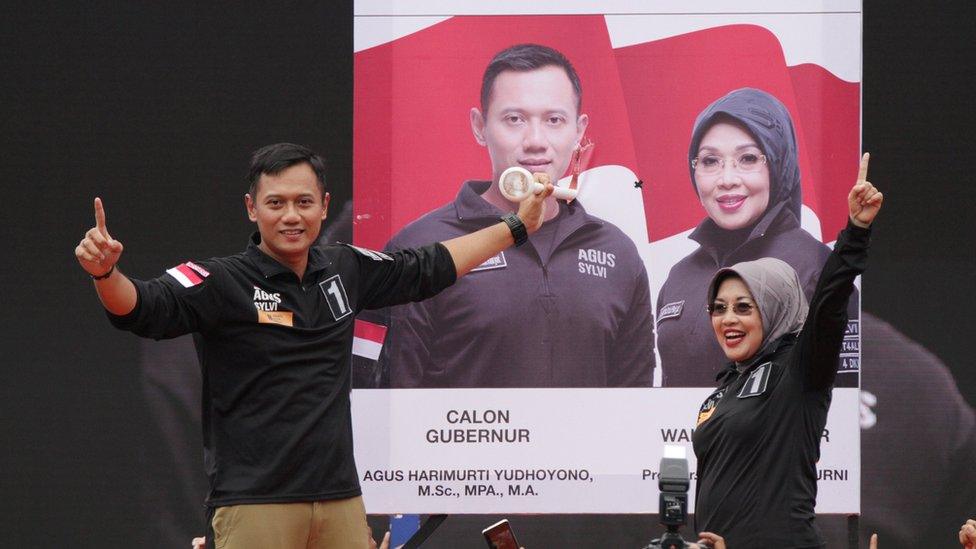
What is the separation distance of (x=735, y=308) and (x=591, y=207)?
44.9 inches

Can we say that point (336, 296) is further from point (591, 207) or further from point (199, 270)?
point (591, 207)

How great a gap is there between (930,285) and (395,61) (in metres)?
1.92

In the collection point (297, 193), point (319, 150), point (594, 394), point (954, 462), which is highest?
point (319, 150)

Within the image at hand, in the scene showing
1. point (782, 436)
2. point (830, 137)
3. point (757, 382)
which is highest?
point (830, 137)

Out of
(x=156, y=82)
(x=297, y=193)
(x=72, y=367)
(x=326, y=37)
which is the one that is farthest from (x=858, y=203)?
(x=72, y=367)

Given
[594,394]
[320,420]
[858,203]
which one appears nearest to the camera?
[858,203]

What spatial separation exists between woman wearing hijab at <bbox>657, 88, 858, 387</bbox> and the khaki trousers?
148 cm

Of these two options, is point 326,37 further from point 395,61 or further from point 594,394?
point 594,394

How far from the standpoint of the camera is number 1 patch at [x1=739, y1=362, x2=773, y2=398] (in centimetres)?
219

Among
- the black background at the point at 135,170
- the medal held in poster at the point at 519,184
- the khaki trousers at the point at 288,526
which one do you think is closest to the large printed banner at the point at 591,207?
the black background at the point at 135,170

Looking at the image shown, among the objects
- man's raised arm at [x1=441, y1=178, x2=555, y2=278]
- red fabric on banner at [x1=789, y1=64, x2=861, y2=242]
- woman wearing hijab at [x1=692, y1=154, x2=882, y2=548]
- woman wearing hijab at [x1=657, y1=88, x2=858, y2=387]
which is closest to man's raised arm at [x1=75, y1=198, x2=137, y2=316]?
man's raised arm at [x1=441, y1=178, x2=555, y2=278]

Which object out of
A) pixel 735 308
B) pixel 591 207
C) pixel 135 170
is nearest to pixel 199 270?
pixel 735 308

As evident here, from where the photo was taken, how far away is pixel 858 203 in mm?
2074

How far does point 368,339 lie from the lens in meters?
3.40
